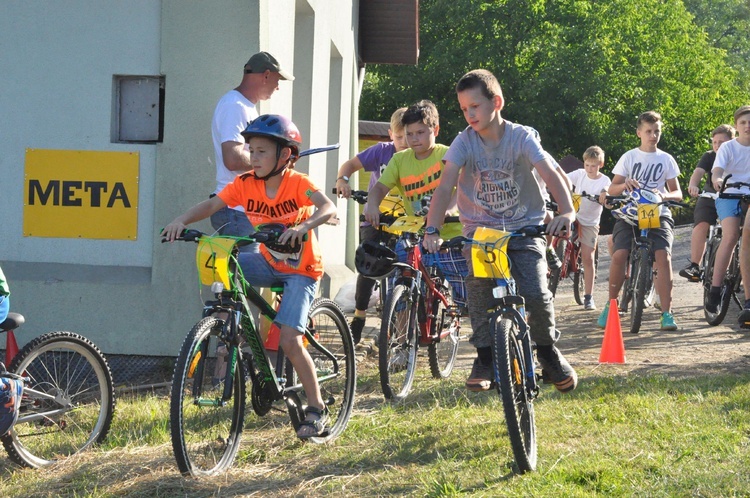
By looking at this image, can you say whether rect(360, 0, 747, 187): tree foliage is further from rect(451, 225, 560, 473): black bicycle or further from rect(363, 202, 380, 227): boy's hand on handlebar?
rect(451, 225, 560, 473): black bicycle

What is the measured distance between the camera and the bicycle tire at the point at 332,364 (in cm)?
580

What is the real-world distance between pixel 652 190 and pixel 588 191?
3.08 m

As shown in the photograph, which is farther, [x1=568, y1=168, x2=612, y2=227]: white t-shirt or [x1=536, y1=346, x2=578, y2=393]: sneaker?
[x1=568, y1=168, x2=612, y2=227]: white t-shirt

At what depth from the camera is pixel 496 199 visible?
5.61 m

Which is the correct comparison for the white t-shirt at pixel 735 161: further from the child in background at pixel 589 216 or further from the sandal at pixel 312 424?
the sandal at pixel 312 424

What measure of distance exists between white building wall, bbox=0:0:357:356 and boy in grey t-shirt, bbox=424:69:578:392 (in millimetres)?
3002

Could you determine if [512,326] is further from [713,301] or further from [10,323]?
[713,301]

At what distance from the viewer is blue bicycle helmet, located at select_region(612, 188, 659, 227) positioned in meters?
9.89

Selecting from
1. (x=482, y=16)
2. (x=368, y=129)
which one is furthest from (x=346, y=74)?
(x=482, y=16)

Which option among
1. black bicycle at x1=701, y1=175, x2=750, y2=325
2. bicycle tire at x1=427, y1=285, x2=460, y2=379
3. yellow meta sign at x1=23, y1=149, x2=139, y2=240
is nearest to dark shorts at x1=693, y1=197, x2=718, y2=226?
black bicycle at x1=701, y1=175, x2=750, y2=325

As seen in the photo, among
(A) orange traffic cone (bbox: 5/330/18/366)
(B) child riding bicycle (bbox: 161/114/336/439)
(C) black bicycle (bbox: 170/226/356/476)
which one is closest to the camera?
(C) black bicycle (bbox: 170/226/356/476)

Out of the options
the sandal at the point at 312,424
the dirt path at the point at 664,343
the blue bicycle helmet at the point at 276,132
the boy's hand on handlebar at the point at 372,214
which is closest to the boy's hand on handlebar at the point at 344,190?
the boy's hand on handlebar at the point at 372,214

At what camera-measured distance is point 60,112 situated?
8273 millimetres

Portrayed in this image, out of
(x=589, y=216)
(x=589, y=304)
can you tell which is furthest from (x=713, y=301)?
(x=589, y=216)
